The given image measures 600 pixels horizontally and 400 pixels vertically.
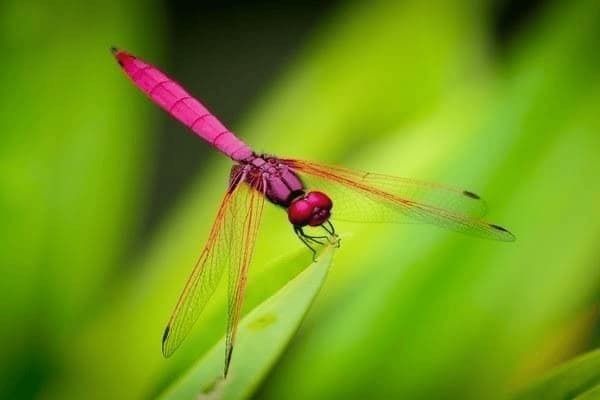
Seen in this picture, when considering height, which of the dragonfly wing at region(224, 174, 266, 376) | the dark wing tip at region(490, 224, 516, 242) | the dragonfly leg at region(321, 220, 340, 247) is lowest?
the dragonfly wing at region(224, 174, 266, 376)

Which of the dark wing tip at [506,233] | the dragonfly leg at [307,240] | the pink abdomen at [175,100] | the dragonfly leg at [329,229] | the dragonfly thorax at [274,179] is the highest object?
the dark wing tip at [506,233]

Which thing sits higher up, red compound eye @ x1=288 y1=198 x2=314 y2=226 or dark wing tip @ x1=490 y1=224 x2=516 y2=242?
dark wing tip @ x1=490 y1=224 x2=516 y2=242

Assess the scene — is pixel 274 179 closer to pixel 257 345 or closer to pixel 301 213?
pixel 301 213

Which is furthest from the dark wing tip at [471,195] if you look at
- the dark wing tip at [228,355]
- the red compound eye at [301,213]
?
the dark wing tip at [228,355]

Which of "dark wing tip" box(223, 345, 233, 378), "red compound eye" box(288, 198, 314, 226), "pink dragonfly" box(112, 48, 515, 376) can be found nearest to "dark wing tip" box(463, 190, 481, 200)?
"pink dragonfly" box(112, 48, 515, 376)

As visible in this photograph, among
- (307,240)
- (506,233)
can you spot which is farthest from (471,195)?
(307,240)

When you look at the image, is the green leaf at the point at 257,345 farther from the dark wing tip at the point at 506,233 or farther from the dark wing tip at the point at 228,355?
the dark wing tip at the point at 506,233

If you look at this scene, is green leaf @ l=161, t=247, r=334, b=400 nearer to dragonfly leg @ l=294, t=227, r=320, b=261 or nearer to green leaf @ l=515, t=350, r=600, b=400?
dragonfly leg @ l=294, t=227, r=320, b=261

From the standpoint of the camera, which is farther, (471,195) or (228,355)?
(471,195)
